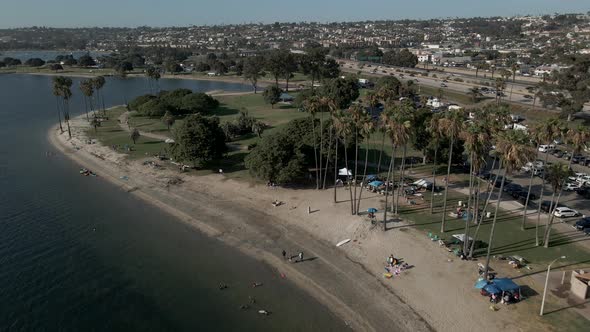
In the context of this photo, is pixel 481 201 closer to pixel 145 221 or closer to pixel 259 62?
pixel 145 221

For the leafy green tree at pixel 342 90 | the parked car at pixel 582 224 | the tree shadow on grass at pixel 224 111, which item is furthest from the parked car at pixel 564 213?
the tree shadow on grass at pixel 224 111

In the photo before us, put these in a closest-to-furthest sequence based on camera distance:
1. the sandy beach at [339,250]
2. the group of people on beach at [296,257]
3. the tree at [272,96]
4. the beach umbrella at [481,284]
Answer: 1. the sandy beach at [339,250]
2. the beach umbrella at [481,284]
3. the group of people on beach at [296,257]
4. the tree at [272,96]

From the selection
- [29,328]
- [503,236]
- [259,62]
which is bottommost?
[29,328]

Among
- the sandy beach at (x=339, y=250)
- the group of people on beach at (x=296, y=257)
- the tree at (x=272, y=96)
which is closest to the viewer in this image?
the sandy beach at (x=339, y=250)

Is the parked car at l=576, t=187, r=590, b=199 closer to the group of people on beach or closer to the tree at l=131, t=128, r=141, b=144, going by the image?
the group of people on beach

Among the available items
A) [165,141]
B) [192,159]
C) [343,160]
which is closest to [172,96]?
[165,141]

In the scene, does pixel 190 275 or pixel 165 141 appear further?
pixel 165 141

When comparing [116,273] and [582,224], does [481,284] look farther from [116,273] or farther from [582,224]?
[116,273]

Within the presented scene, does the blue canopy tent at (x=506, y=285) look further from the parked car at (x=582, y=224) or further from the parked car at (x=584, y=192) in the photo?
the parked car at (x=584, y=192)
